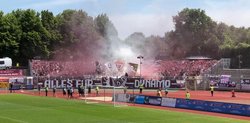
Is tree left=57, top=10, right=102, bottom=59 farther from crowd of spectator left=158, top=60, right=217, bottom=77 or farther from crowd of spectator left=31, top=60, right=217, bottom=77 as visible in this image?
crowd of spectator left=158, top=60, right=217, bottom=77

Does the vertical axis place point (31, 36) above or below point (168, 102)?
above

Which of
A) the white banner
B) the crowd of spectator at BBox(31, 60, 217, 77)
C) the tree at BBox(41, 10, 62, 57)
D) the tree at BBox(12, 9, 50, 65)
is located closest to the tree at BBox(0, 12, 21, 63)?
the tree at BBox(12, 9, 50, 65)

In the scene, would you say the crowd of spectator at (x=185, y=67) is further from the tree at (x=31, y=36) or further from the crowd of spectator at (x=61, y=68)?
the tree at (x=31, y=36)

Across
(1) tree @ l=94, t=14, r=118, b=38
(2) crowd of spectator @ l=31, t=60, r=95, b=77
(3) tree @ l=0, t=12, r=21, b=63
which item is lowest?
(2) crowd of spectator @ l=31, t=60, r=95, b=77

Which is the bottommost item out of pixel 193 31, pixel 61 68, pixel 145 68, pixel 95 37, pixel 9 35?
pixel 61 68

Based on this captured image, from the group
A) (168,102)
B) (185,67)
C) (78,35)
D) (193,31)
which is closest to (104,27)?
(78,35)

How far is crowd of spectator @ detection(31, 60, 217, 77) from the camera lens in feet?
317

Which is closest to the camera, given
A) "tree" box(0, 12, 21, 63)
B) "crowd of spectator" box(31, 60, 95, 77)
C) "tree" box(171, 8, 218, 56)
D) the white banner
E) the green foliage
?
the white banner

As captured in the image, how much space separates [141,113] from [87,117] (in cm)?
610

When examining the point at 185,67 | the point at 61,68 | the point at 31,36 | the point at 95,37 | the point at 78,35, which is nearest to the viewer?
the point at 185,67

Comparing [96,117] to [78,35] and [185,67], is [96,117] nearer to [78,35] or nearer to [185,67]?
[185,67]

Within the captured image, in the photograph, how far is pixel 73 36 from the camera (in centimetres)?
11519

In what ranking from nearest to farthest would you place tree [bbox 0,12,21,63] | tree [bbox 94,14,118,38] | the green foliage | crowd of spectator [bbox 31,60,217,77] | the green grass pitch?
the green grass pitch
crowd of spectator [bbox 31,60,217,77]
tree [bbox 0,12,21,63]
the green foliage
tree [bbox 94,14,118,38]

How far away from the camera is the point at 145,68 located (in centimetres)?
10794
